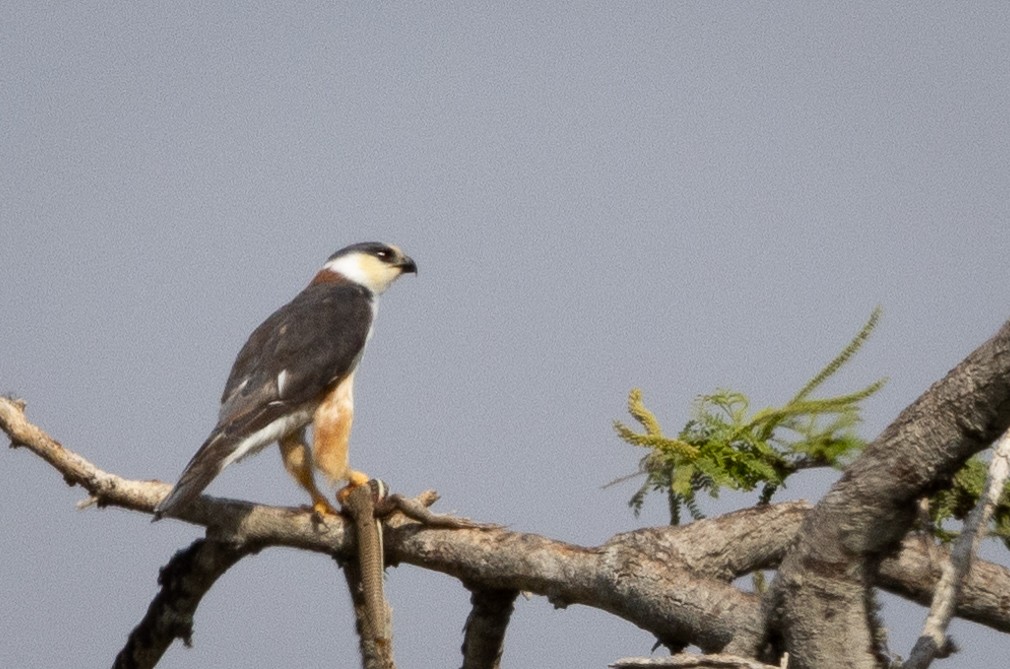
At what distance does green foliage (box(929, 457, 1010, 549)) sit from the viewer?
520cm

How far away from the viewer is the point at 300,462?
779 cm

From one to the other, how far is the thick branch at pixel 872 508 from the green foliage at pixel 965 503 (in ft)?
3.07

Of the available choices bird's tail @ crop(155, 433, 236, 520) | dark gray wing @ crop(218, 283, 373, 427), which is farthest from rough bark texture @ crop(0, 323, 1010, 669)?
dark gray wing @ crop(218, 283, 373, 427)

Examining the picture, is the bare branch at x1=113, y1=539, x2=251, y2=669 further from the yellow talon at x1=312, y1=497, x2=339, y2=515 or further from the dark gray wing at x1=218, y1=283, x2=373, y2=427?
the dark gray wing at x1=218, y1=283, x2=373, y2=427

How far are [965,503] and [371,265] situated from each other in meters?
5.12

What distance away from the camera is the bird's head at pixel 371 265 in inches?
372

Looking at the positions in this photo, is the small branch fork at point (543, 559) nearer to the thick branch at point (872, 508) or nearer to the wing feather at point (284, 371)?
the thick branch at point (872, 508)

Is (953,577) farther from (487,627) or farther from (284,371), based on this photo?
(284,371)

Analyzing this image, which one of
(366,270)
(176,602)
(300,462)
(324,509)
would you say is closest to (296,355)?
(300,462)

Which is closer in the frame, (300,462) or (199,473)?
(199,473)

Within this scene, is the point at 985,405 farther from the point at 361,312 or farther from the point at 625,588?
the point at 361,312

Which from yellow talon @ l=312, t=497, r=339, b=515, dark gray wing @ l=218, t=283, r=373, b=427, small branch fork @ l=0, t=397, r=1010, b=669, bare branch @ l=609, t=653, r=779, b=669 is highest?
dark gray wing @ l=218, t=283, r=373, b=427

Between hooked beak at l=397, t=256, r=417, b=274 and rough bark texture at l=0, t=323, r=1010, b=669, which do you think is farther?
hooked beak at l=397, t=256, r=417, b=274

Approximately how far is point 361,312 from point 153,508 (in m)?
2.34
